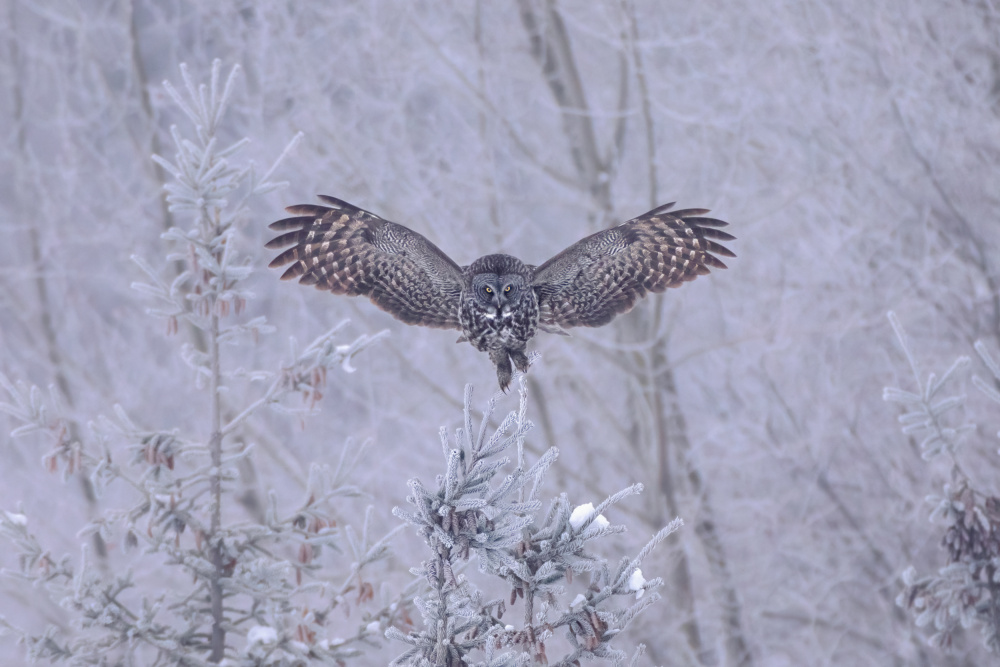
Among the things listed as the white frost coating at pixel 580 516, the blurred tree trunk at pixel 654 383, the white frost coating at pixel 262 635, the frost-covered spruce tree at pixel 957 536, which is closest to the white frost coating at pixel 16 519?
the white frost coating at pixel 262 635

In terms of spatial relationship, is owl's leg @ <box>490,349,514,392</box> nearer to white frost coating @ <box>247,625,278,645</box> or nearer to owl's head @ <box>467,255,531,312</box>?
owl's head @ <box>467,255,531,312</box>

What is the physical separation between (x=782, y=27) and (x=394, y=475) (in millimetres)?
6698

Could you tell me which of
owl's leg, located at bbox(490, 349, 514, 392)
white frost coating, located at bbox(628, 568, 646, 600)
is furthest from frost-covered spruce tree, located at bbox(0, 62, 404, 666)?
white frost coating, located at bbox(628, 568, 646, 600)

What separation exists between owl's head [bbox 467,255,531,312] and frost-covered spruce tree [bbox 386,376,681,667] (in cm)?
59

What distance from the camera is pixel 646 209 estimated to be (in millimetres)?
9125

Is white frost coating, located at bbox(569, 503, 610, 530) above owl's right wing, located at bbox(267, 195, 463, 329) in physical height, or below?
below

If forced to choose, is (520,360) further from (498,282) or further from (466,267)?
(466,267)

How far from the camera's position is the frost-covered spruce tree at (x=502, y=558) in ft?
9.05

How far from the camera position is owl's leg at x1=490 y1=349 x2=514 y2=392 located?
3889 mm

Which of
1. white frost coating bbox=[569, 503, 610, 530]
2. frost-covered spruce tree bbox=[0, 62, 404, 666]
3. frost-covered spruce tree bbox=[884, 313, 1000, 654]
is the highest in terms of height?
frost-covered spruce tree bbox=[0, 62, 404, 666]

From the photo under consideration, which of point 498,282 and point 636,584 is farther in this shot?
point 498,282

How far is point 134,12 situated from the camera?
37.7 ft

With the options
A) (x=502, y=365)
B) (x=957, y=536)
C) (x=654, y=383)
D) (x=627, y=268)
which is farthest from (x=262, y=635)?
(x=654, y=383)

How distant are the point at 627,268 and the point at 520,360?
2.61ft
